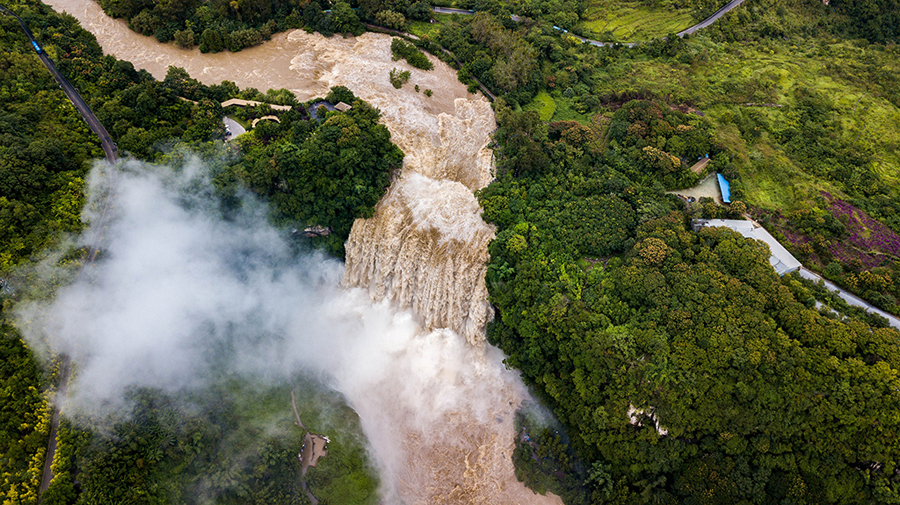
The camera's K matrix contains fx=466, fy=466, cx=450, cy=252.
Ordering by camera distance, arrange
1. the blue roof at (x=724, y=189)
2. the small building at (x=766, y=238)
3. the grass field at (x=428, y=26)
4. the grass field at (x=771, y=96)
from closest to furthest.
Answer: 1. the small building at (x=766, y=238)
2. the blue roof at (x=724, y=189)
3. the grass field at (x=771, y=96)
4. the grass field at (x=428, y=26)

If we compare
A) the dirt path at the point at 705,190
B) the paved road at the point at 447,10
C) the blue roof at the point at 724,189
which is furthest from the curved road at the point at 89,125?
the blue roof at the point at 724,189

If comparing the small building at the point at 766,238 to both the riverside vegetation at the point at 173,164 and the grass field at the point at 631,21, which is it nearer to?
the riverside vegetation at the point at 173,164

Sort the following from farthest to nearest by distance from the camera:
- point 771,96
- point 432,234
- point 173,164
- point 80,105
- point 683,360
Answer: point 771,96, point 80,105, point 432,234, point 173,164, point 683,360

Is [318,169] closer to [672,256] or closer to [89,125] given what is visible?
[89,125]

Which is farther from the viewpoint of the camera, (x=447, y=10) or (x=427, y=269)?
(x=447, y=10)

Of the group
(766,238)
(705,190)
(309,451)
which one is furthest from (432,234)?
(766,238)

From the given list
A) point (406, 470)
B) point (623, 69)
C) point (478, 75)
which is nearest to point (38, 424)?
point (406, 470)

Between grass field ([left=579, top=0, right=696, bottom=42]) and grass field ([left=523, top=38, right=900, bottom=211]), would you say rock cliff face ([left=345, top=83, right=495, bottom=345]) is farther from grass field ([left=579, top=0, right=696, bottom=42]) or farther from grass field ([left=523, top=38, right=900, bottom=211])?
grass field ([left=579, top=0, right=696, bottom=42])
